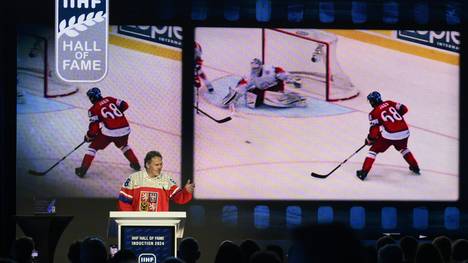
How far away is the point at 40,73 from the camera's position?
9156 millimetres

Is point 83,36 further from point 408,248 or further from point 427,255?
point 427,255

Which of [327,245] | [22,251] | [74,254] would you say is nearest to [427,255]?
[74,254]

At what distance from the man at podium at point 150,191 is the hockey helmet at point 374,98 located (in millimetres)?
2484

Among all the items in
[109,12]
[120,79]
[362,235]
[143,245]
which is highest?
[109,12]

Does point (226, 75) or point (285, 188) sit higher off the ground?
point (226, 75)

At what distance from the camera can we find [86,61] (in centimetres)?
900

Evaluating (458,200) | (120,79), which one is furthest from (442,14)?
(120,79)

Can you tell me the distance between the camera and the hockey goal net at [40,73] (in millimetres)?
9141

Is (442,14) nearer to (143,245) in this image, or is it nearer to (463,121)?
(463,121)

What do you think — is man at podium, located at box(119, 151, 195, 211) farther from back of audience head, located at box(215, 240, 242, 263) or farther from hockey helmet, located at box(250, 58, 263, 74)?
back of audience head, located at box(215, 240, 242, 263)

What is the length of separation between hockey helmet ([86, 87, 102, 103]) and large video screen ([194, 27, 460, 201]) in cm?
110

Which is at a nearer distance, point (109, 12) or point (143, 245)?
point (143, 245)

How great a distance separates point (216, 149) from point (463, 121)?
9.33 feet

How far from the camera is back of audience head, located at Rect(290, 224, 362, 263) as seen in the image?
184cm
